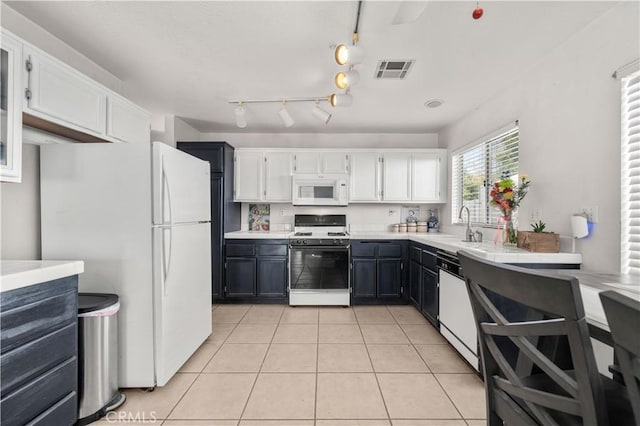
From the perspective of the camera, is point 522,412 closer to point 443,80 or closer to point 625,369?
point 625,369

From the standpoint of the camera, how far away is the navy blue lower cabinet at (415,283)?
3146mm

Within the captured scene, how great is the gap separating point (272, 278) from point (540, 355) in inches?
126

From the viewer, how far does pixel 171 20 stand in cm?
173

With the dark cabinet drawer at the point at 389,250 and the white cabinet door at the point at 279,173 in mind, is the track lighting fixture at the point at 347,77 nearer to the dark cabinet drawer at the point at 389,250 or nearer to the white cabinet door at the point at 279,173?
the white cabinet door at the point at 279,173

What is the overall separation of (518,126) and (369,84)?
1388mm

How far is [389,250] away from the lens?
11.6ft

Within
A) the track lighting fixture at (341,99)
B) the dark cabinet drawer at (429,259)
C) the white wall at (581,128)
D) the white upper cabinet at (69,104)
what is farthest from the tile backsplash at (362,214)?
the white upper cabinet at (69,104)

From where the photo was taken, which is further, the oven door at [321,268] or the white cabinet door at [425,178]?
the white cabinet door at [425,178]

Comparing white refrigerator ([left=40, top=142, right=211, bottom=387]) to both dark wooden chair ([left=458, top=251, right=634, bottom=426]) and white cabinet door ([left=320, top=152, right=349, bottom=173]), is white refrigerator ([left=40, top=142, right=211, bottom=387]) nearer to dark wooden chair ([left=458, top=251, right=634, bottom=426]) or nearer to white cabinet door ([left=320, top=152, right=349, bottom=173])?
dark wooden chair ([left=458, top=251, right=634, bottom=426])

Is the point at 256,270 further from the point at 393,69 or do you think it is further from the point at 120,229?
the point at 393,69

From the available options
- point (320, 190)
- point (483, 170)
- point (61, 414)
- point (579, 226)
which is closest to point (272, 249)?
point (320, 190)

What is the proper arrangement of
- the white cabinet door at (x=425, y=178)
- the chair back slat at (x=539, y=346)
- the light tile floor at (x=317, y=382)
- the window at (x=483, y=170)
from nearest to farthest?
the chair back slat at (x=539, y=346) → the light tile floor at (x=317, y=382) → the window at (x=483, y=170) → the white cabinet door at (x=425, y=178)

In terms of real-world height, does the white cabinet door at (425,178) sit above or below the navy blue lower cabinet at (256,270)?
above

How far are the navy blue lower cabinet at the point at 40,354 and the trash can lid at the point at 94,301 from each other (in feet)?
0.24
